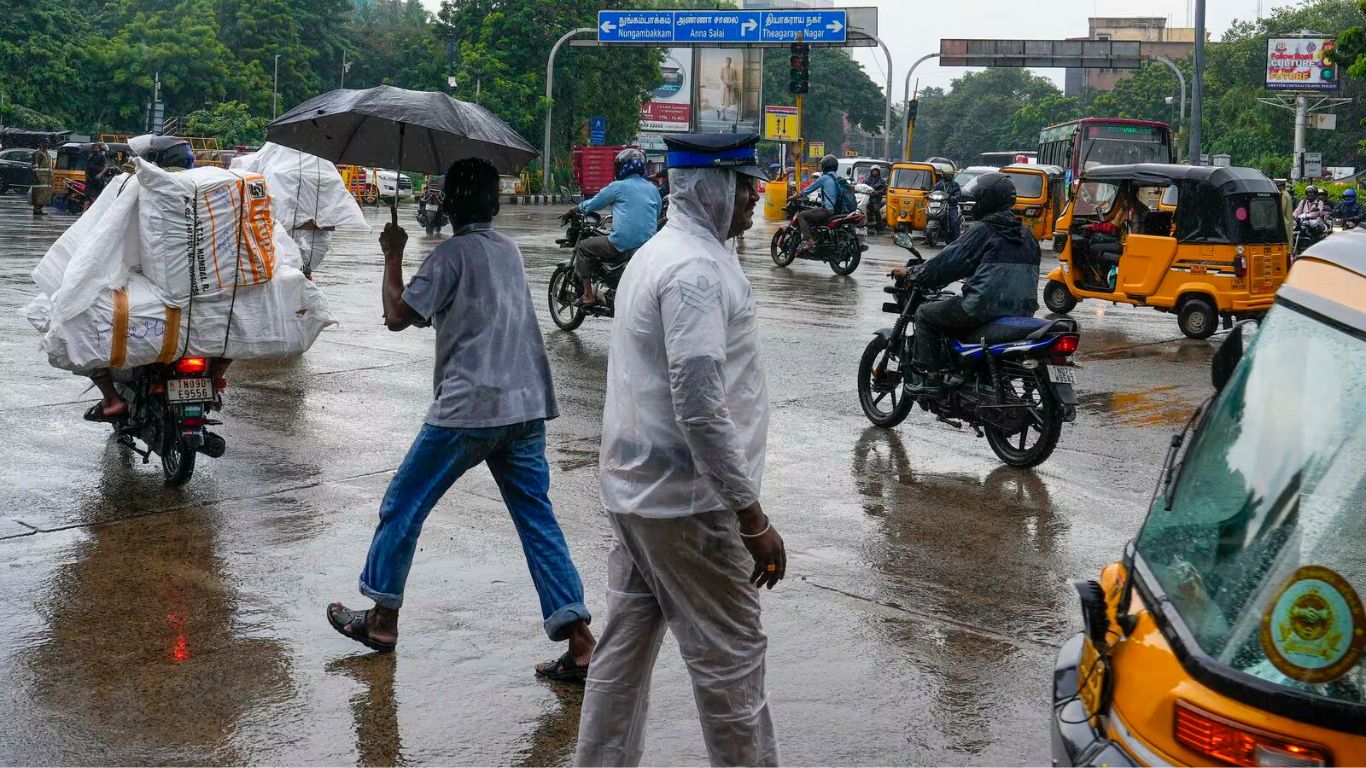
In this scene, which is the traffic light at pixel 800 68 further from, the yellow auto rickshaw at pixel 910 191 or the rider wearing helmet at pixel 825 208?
the rider wearing helmet at pixel 825 208

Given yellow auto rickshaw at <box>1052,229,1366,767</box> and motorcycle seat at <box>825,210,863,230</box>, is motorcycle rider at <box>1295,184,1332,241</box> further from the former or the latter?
yellow auto rickshaw at <box>1052,229,1366,767</box>

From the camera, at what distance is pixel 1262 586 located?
2.68 metres

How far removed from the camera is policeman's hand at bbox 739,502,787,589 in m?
3.31

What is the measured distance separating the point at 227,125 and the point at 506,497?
5496 cm

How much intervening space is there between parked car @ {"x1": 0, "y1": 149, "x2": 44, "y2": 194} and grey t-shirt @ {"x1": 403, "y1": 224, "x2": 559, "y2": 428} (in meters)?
37.6

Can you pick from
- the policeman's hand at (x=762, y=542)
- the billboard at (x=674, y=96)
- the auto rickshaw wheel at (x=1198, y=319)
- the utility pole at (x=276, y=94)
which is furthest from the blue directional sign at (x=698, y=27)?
the policeman's hand at (x=762, y=542)

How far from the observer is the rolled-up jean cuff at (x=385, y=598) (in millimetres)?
4758

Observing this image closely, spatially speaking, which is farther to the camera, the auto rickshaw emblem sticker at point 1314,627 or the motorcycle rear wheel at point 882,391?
the motorcycle rear wheel at point 882,391

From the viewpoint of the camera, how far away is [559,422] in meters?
9.06

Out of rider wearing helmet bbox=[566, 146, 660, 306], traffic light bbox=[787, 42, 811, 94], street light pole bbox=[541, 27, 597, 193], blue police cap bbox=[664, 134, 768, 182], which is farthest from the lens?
street light pole bbox=[541, 27, 597, 193]

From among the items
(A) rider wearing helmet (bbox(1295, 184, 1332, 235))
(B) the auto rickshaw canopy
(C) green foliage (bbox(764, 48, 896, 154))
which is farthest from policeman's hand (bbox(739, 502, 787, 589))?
(C) green foliage (bbox(764, 48, 896, 154))

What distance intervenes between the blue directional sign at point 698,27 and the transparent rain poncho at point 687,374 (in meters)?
43.2

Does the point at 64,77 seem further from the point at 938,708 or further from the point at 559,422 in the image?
the point at 938,708

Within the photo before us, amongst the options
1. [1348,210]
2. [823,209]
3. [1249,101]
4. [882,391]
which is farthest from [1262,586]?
[1249,101]
